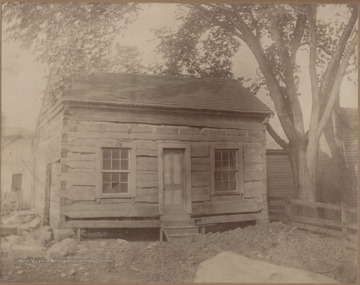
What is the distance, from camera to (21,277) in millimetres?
4844

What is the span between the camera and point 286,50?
5.69 meters

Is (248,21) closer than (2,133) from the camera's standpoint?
No

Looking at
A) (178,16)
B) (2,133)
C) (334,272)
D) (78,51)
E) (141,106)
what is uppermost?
(178,16)

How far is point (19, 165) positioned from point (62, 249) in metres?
1.19

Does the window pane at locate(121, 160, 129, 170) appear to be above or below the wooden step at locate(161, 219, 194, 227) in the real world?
above

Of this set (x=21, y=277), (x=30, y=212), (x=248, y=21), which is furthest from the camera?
(x=248, y=21)

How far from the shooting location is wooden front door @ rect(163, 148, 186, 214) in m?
5.74

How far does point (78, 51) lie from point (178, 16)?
4.58 ft

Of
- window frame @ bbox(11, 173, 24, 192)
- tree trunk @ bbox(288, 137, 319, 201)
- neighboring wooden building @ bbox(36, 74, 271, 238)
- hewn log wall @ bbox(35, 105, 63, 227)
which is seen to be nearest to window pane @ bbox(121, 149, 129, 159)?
neighboring wooden building @ bbox(36, 74, 271, 238)

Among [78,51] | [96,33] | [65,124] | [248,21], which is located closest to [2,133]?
[65,124]

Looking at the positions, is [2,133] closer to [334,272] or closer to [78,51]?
[78,51]

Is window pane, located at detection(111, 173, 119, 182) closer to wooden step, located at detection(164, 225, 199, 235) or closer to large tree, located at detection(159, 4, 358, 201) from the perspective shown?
wooden step, located at detection(164, 225, 199, 235)

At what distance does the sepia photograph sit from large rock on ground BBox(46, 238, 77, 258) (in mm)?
13

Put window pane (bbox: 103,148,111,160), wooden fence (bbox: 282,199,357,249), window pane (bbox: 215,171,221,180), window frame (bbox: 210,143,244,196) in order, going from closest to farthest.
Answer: wooden fence (bbox: 282,199,357,249) < window pane (bbox: 103,148,111,160) < window frame (bbox: 210,143,244,196) < window pane (bbox: 215,171,221,180)
